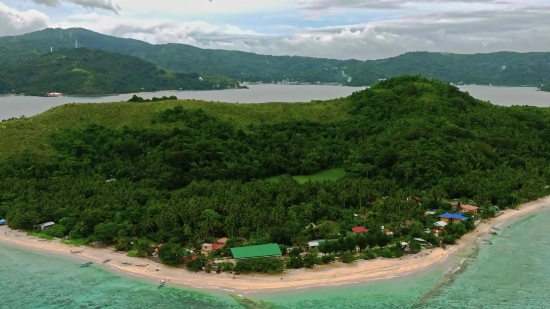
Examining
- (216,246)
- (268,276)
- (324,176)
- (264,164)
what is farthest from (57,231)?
(324,176)

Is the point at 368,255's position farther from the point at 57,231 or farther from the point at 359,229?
the point at 57,231

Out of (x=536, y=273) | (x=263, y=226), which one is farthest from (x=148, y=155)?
(x=536, y=273)

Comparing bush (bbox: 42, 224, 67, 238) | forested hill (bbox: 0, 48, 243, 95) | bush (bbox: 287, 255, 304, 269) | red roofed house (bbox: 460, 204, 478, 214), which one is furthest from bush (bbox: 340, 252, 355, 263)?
forested hill (bbox: 0, 48, 243, 95)

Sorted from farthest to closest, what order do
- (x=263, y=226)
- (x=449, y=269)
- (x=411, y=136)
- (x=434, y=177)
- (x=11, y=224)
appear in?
1. (x=411, y=136)
2. (x=434, y=177)
3. (x=11, y=224)
4. (x=263, y=226)
5. (x=449, y=269)

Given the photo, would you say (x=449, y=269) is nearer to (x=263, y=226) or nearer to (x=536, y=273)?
(x=536, y=273)

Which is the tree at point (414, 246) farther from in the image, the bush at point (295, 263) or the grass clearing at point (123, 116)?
the grass clearing at point (123, 116)

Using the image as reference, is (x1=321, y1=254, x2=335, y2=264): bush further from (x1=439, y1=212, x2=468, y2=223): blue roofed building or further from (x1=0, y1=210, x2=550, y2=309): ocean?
(x1=439, y1=212, x2=468, y2=223): blue roofed building
